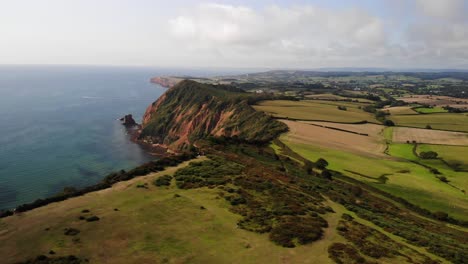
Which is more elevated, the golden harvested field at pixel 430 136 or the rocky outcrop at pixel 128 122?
the golden harvested field at pixel 430 136

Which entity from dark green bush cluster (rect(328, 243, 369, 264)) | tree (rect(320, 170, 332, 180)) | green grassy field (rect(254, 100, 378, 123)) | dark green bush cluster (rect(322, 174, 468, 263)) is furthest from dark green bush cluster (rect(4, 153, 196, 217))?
green grassy field (rect(254, 100, 378, 123))

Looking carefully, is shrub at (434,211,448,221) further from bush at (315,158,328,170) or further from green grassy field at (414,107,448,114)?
green grassy field at (414,107,448,114)

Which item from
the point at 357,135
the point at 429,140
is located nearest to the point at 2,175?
the point at 357,135

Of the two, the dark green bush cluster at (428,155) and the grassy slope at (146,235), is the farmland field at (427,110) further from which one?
the grassy slope at (146,235)

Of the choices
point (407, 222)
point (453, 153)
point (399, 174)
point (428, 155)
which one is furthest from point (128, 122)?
point (407, 222)

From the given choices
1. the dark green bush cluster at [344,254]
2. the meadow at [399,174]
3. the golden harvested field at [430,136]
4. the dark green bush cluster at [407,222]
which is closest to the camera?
the dark green bush cluster at [344,254]

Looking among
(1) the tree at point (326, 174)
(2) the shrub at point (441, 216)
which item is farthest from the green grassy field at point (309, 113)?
(2) the shrub at point (441, 216)
